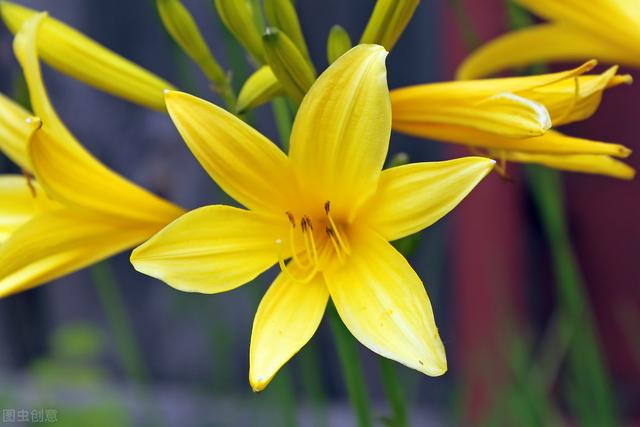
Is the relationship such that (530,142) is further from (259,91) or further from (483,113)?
(259,91)

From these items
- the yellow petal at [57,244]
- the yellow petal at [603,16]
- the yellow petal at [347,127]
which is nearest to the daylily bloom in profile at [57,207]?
the yellow petal at [57,244]

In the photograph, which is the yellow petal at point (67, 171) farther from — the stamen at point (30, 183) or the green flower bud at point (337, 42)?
the green flower bud at point (337, 42)

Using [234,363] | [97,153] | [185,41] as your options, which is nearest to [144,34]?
[97,153]

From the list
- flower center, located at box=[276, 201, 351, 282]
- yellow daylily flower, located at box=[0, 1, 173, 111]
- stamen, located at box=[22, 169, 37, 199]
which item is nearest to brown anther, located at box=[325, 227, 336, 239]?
flower center, located at box=[276, 201, 351, 282]

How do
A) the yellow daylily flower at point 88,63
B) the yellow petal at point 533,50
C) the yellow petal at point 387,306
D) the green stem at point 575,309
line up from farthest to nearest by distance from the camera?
1. the green stem at point 575,309
2. the yellow petal at point 533,50
3. the yellow daylily flower at point 88,63
4. the yellow petal at point 387,306

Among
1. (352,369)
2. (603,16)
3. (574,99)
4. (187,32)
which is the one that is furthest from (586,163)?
(187,32)

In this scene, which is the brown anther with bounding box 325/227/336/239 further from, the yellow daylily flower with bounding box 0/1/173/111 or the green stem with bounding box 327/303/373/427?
the yellow daylily flower with bounding box 0/1/173/111

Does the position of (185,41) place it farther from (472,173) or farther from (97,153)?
(97,153)
